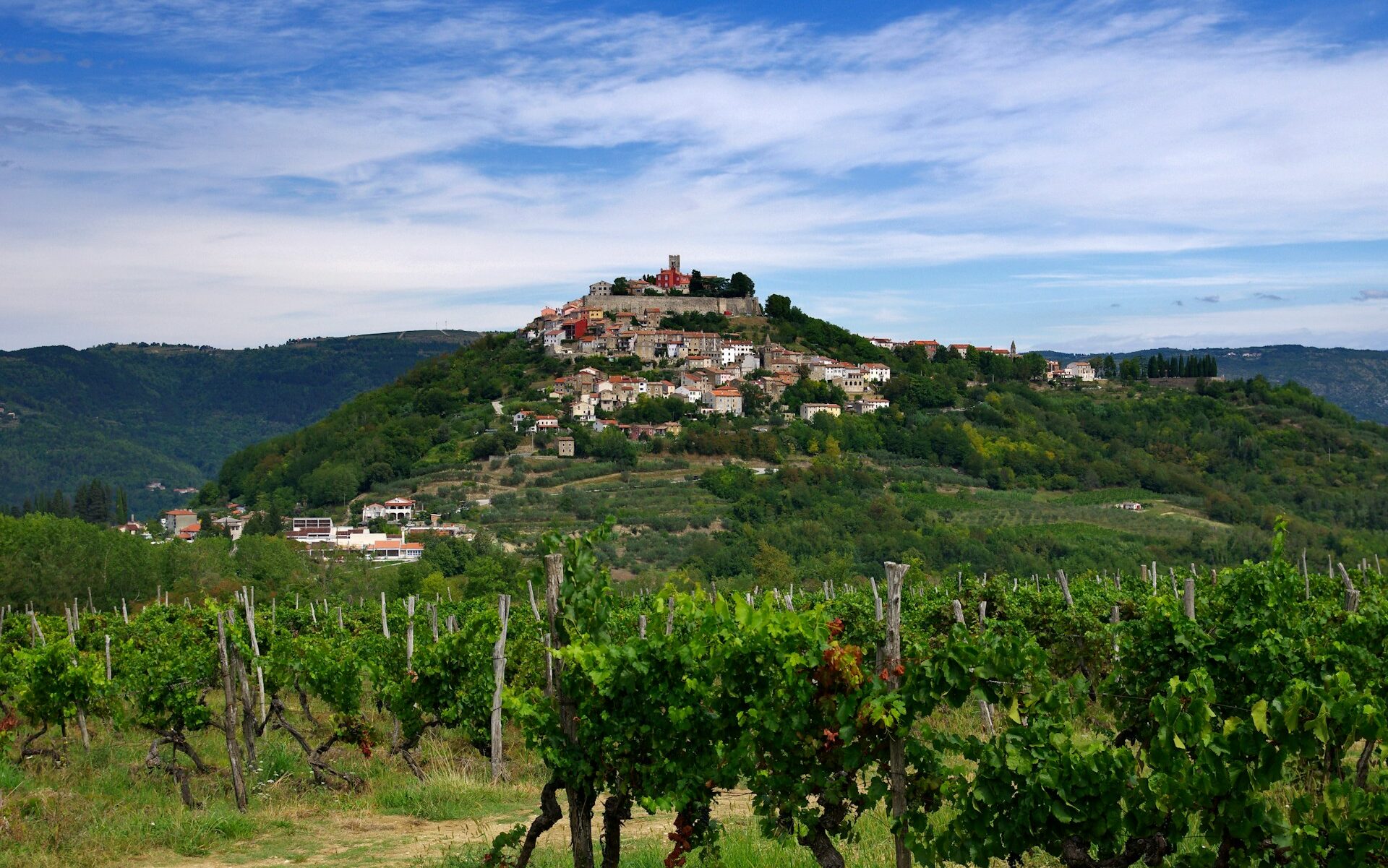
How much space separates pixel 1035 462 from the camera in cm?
6619

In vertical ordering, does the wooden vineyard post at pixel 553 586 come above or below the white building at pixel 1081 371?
below

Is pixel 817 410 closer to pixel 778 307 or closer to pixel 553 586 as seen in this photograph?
pixel 778 307

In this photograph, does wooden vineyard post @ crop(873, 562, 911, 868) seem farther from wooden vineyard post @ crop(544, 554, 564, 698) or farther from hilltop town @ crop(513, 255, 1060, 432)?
hilltop town @ crop(513, 255, 1060, 432)

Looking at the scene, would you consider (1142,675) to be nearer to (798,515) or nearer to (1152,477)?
(798,515)

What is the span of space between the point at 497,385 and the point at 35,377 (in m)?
99.7

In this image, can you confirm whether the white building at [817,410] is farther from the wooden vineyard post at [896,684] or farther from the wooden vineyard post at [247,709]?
the wooden vineyard post at [896,684]

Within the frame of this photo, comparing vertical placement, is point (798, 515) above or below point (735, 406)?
below

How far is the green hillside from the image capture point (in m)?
44.6

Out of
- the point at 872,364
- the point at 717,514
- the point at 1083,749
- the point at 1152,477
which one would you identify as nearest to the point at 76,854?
the point at 1083,749

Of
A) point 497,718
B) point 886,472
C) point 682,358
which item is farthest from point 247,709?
point 682,358

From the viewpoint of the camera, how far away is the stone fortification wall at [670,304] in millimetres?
103688

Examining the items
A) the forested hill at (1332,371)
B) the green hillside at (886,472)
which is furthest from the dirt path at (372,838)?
the forested hill at (1332,371)

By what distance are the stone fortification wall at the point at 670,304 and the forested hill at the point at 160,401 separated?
169 feet

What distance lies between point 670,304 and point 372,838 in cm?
9722
